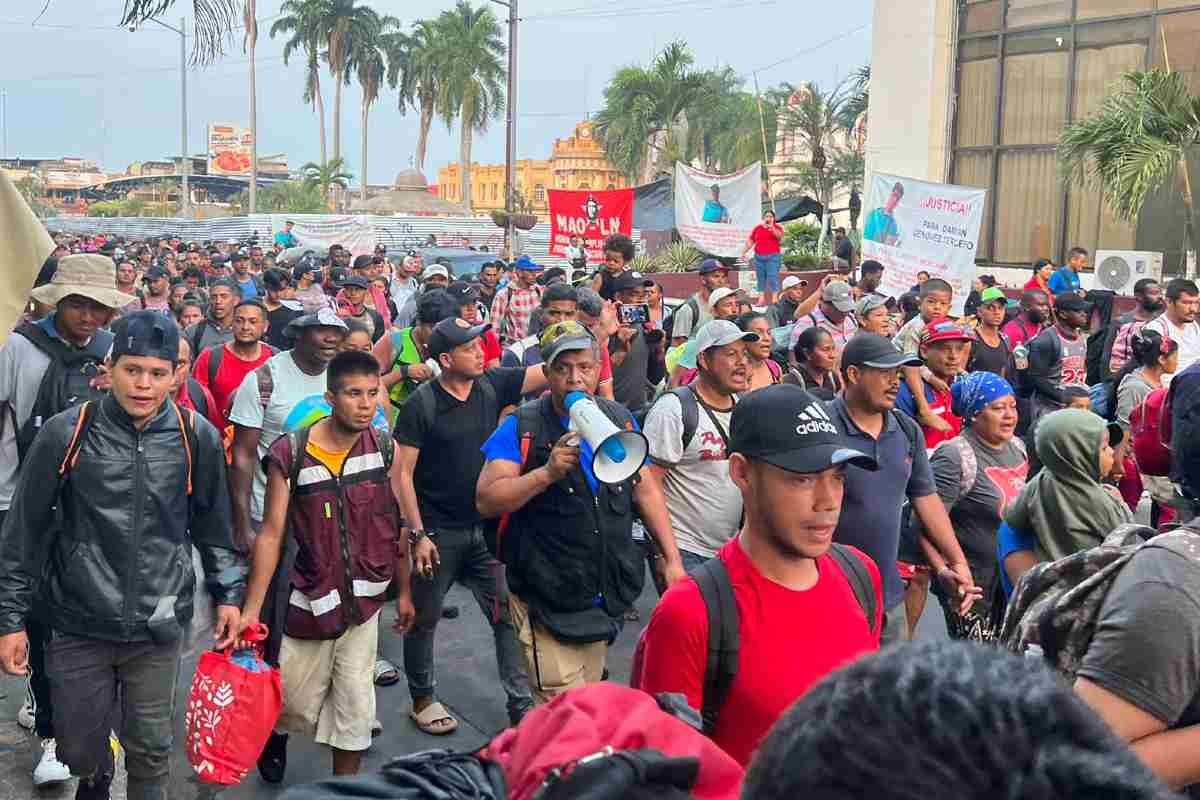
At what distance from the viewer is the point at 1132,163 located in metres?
14.5

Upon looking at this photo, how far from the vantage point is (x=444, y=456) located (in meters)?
5.62

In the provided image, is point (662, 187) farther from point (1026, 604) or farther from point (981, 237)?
point (1026, 604)

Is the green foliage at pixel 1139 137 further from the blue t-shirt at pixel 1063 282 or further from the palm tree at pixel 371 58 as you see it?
the palm tree at pixel 371 58

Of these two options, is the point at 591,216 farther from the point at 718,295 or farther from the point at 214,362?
the point at 214,362

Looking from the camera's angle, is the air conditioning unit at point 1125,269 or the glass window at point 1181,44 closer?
the air conditioning unit at point 1125,269

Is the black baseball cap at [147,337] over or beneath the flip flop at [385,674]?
over

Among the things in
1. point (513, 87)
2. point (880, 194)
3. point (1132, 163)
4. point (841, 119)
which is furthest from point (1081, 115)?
point (841, 119)

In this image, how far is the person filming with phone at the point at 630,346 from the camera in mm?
8305

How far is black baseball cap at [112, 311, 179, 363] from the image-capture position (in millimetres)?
3982

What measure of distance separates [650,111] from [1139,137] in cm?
3778

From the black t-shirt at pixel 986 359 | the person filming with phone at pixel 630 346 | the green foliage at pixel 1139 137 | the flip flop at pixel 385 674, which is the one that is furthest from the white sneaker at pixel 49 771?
the green foliage at pixel 1139 137

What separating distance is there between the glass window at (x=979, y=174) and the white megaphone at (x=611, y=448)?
58.5ft

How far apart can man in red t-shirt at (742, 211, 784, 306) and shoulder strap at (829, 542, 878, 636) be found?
1281 cm

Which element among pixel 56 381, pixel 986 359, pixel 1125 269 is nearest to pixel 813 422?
pixel 56 381
